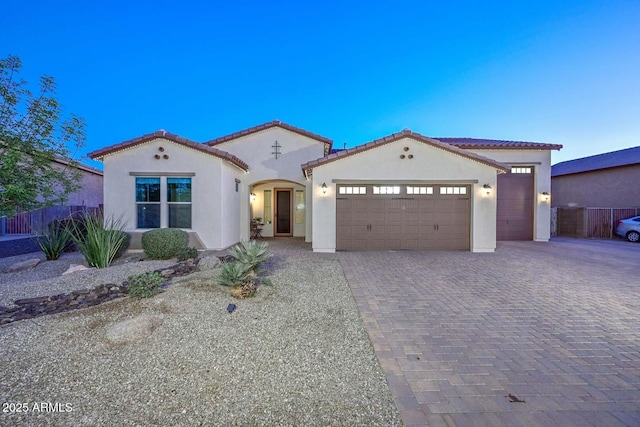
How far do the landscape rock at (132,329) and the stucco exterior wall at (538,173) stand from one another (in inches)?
583

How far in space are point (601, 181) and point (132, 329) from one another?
84.7 feet

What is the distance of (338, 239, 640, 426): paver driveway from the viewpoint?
2.39m

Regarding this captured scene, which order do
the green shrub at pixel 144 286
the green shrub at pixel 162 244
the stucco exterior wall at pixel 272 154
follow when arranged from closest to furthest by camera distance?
the green shrub at pixel 144 286 → the green shrub at pixel 162 244 → the stucco exterior wall at pixel 272 154

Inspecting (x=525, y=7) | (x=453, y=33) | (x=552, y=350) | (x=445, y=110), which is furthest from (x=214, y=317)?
(x=445, y=110)

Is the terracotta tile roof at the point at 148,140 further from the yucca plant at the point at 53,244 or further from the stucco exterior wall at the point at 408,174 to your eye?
the stucco exterior wall at the point at 408,174

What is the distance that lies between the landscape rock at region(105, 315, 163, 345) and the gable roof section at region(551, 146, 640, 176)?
24.4 metres

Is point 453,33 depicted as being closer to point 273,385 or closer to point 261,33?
point 261,33

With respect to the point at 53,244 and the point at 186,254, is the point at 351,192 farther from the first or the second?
the point at 53,244

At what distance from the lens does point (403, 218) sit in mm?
10383

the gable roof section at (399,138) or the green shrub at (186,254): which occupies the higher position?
the gable roof section at (399,138)

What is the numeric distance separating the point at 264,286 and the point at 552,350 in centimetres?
457

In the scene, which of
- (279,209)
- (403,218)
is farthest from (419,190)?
(279,209)

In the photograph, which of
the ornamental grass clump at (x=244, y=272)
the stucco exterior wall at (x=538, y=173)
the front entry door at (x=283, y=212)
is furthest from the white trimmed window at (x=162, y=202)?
the stucco exterior wall at (x=538, y=173)

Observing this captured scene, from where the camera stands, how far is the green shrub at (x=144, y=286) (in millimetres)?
4703
